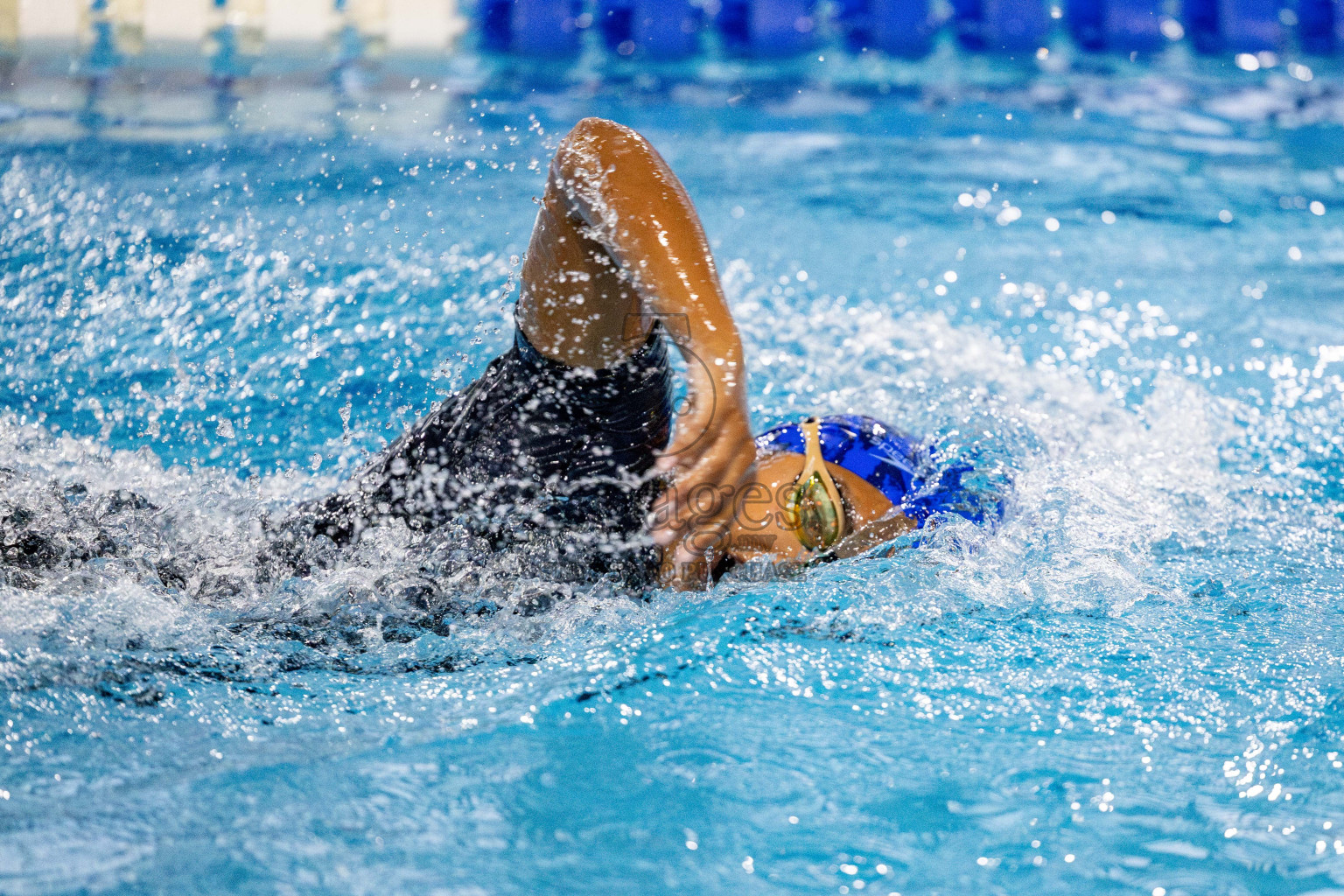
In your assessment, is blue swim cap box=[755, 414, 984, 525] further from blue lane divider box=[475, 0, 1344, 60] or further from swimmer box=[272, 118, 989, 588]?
blue lane divider box=[475, 0, 1344, 60]

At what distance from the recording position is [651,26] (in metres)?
5.81

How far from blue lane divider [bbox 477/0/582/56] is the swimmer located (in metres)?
4.00

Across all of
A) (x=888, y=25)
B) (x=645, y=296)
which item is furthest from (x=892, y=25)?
(x=645, y=296)

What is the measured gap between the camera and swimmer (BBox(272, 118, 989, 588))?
6.06ft

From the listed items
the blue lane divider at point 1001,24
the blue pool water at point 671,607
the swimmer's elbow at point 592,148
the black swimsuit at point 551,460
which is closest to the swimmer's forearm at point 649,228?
the swimmer's elbow at point 592,148

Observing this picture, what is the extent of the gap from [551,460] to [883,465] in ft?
2.06

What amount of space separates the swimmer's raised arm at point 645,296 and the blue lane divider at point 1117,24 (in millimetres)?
4693

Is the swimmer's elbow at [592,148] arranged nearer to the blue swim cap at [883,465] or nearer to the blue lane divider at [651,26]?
the blue swim cap at [883,465]

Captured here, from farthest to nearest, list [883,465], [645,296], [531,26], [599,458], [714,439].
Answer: [531,26]
[883,465]
[599,458]
[645,296]
[714,439]

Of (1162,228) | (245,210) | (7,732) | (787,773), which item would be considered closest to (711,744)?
(787,773)

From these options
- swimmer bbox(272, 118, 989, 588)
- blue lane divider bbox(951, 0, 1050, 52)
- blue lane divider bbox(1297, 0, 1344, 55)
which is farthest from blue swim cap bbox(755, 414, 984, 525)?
blue lane divider bbox(1297, 0, 1344, 55)

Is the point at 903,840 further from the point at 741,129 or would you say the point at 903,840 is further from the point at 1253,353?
the point at 741,129

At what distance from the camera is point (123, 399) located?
10.2 ft

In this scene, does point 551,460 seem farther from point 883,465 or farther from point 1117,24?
point 1117,24
